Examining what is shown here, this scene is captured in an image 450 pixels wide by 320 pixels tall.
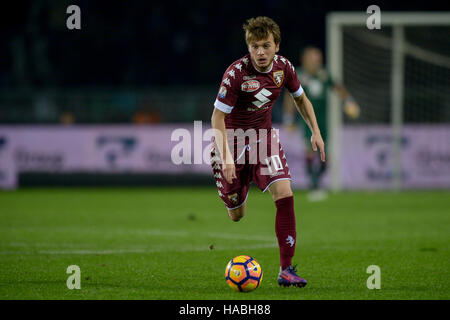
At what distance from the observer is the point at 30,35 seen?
21484 mm

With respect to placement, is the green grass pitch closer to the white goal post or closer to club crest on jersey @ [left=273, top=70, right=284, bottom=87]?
club crest on jersey @ [left=273, top=70, right=284, bottom=87]

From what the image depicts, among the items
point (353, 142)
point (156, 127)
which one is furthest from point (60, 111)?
point (353, 142)

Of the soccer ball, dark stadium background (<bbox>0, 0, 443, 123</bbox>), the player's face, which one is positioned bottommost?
the soccer ball

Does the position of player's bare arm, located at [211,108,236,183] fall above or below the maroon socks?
above

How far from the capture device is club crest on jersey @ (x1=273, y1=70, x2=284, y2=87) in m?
6.13

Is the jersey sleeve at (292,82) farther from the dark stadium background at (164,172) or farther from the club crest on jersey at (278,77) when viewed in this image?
the dark stadium background at (164,172)

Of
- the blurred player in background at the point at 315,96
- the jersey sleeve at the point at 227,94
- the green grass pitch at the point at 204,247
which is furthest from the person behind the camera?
the blurred player in background at the point at 315,96

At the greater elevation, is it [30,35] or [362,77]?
[30,35]

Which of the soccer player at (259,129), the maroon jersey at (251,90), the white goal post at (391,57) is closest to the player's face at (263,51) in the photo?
the soccer player at (259,129)

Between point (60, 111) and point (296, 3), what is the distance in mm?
8549

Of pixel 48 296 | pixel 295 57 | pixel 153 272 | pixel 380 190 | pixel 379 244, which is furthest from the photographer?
pixel 295 57

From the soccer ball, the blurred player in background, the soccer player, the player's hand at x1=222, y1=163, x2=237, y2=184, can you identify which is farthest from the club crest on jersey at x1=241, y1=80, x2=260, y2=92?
the blurred player in background

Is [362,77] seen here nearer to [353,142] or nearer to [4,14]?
[353,142]

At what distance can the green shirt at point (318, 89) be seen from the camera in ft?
47.1
